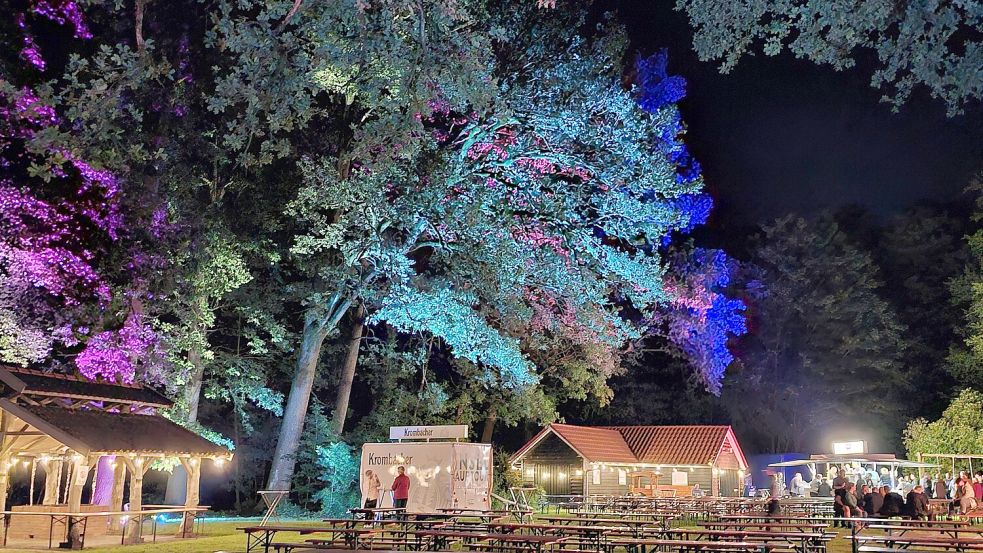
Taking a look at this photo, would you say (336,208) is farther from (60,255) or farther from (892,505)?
(892,505)

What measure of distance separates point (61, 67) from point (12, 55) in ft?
4.36

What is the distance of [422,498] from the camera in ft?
59.3

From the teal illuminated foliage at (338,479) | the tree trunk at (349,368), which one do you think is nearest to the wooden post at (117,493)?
the teal illuminated foliage at (338,479)

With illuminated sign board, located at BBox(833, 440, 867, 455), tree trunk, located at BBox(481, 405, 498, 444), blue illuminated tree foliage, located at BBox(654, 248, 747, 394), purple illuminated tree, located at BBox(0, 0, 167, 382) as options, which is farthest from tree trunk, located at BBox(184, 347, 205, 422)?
illuminated sign board, located at BBox(833, 440, 867, 455)

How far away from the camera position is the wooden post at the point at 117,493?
50.8 feet

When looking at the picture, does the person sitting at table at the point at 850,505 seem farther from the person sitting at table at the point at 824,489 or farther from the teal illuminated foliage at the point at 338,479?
the teal illuminated foliage at the point at 338,479

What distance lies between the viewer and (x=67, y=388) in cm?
1499

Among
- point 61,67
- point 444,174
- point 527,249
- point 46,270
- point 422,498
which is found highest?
point 61,67

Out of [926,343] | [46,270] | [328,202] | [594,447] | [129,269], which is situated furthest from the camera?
[926,343]

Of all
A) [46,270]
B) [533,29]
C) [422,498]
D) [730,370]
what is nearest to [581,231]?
[533,29]

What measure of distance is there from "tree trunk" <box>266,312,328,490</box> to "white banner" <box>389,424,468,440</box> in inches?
282

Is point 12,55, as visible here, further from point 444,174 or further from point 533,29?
point 533,29

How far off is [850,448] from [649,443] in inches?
350

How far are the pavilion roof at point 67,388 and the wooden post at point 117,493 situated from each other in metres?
1.17
